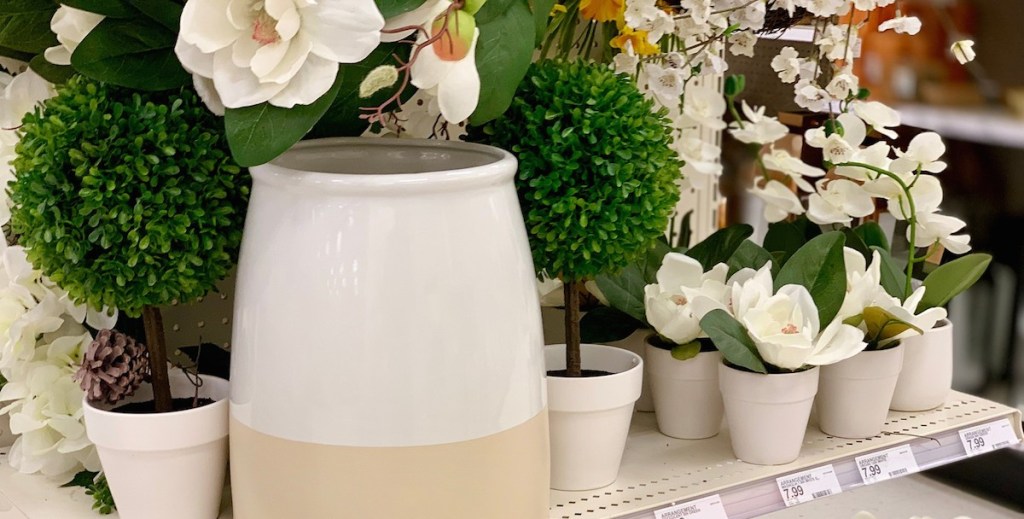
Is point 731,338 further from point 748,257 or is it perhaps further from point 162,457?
point 162,457

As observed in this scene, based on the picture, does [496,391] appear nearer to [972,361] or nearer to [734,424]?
[734,424]

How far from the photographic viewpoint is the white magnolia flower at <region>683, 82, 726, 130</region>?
111 centimetres

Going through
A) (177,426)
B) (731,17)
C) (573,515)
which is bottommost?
(573,515)

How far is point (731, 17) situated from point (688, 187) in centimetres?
36

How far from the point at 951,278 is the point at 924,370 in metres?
0.09

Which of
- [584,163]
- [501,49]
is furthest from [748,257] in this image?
[501,49]

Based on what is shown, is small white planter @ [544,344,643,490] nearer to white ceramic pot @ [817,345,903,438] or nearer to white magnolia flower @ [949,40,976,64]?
white ceramic pot @ [817,345,903,438]

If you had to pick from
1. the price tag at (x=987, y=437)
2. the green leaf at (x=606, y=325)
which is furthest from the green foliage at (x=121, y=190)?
the price tag at (x=987, y=437)

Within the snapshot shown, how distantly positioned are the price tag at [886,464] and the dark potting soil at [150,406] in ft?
1.76

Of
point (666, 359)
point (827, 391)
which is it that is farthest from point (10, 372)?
point (827, 391)

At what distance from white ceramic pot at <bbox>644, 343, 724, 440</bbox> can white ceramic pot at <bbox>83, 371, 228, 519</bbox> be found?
37 cm

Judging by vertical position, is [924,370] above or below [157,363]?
below

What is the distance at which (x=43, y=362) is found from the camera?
79 cm

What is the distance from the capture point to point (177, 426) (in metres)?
0.71
